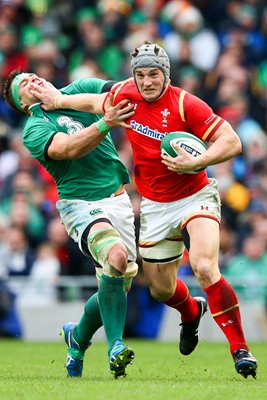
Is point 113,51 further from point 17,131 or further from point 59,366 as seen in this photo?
point 59,366

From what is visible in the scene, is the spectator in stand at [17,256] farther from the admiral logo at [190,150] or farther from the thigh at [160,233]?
the admiral logo at [190,150]

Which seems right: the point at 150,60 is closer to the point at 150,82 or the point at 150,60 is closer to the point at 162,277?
the point at 150,82

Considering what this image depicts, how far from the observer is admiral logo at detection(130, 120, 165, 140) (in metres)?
9.52

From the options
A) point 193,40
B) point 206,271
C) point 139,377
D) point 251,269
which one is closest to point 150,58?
point 206,271

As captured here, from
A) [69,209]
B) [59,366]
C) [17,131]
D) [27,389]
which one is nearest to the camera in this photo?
[27,389]

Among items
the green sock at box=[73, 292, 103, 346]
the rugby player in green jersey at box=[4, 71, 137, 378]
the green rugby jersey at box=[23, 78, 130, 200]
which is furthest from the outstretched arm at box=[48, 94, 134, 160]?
the green sock at box=[73, 292, 103, 346]

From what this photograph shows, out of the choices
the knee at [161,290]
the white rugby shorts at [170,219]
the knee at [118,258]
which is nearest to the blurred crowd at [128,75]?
the knee at [161,290]

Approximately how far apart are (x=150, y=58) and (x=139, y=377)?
7.97 ft

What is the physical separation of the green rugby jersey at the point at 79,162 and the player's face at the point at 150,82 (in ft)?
2.15

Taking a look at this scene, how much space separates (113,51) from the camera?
19.4 meters

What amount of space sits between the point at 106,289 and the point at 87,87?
70.6 inches

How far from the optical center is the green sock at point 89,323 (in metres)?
9.68

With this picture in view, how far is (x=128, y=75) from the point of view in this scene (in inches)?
720

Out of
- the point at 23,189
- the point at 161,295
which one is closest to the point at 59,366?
the point at 161,295
